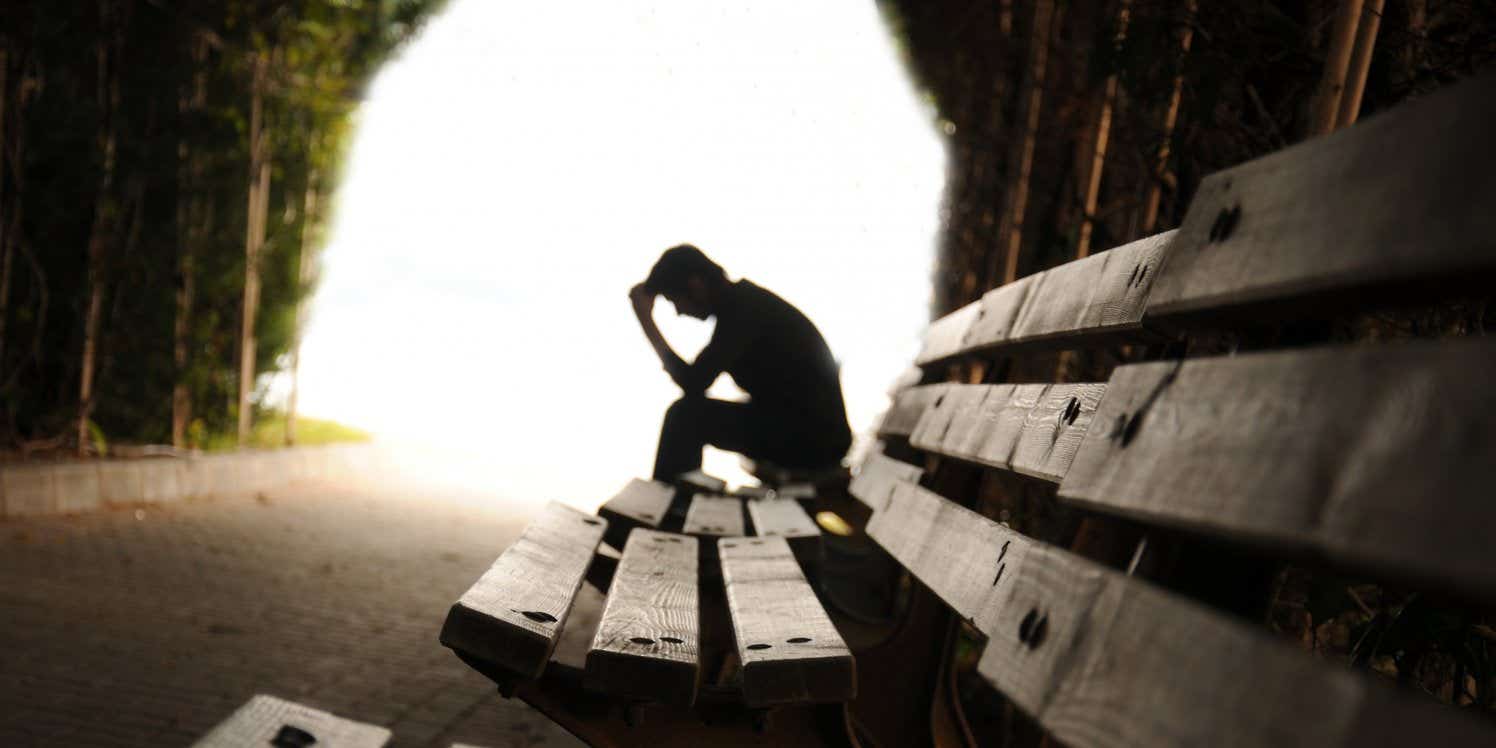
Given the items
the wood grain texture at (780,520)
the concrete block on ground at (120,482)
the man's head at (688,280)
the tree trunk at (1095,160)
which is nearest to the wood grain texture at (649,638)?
the wood grain texture at (780,520)

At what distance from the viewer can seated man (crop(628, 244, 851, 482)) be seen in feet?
16.4

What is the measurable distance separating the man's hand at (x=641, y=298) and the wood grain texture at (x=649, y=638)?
3.18m

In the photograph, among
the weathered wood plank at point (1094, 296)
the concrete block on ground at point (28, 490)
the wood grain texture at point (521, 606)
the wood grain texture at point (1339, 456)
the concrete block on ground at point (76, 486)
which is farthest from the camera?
the concrete block on ground at point (76, 486)

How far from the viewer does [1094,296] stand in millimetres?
1424

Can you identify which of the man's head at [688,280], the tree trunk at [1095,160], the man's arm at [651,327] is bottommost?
the man's arm at [651,327]

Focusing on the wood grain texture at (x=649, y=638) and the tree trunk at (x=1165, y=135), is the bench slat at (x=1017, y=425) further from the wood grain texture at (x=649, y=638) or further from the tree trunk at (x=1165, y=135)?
the tree trunk at (x=1165, y=135)

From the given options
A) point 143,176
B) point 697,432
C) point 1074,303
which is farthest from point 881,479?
point 143,176

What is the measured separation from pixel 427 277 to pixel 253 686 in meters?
31.6

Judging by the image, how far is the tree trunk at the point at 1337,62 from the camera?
5.61ft

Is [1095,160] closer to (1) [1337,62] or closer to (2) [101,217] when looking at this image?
(1) [1337,62]

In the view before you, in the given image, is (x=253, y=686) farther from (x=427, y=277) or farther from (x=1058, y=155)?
(x=427, y=277)

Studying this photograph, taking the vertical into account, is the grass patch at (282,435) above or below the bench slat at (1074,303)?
below

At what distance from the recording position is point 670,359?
5184mm

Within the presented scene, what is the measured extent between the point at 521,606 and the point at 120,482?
558 cm
